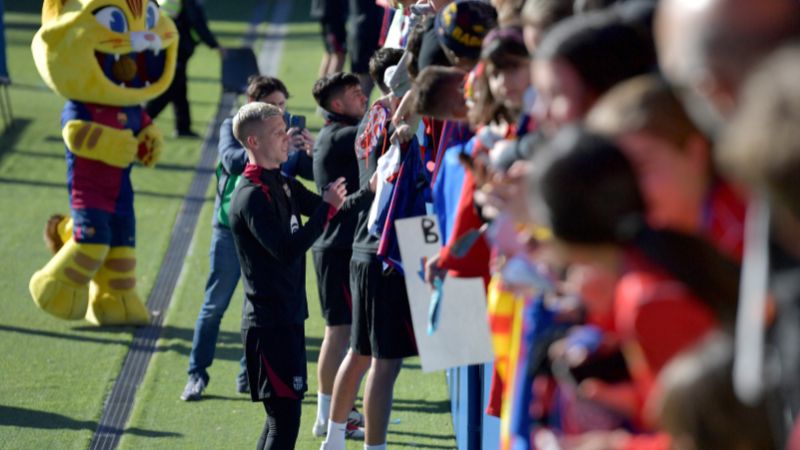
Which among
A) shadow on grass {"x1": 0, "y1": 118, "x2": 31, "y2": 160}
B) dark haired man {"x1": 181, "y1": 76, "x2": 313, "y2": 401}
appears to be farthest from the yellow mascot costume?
shadow on grass {"x1": 0, "y1": 118, "x2": 31, "y2": 160}

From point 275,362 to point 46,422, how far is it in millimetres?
1940

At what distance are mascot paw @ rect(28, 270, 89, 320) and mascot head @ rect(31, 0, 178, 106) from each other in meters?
1.13

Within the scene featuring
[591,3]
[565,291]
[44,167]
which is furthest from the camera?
[44,167]

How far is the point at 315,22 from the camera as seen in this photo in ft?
62.1

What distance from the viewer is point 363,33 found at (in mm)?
13266

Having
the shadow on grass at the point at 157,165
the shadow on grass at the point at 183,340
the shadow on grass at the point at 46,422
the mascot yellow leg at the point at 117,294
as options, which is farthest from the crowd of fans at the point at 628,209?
the shadow on grass at the point at 157,165

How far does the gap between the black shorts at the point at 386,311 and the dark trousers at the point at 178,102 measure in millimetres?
7006

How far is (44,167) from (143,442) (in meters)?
6.12

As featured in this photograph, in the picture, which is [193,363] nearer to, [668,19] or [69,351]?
[69,351]

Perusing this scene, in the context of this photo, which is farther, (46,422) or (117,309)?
(117,309)

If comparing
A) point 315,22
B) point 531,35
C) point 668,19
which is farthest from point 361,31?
point 668,19

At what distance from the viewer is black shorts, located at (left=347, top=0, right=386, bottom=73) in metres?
13.2

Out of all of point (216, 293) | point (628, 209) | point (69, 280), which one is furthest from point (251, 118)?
point (628, 209)

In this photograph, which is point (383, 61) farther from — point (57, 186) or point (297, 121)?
point (57, 186)
